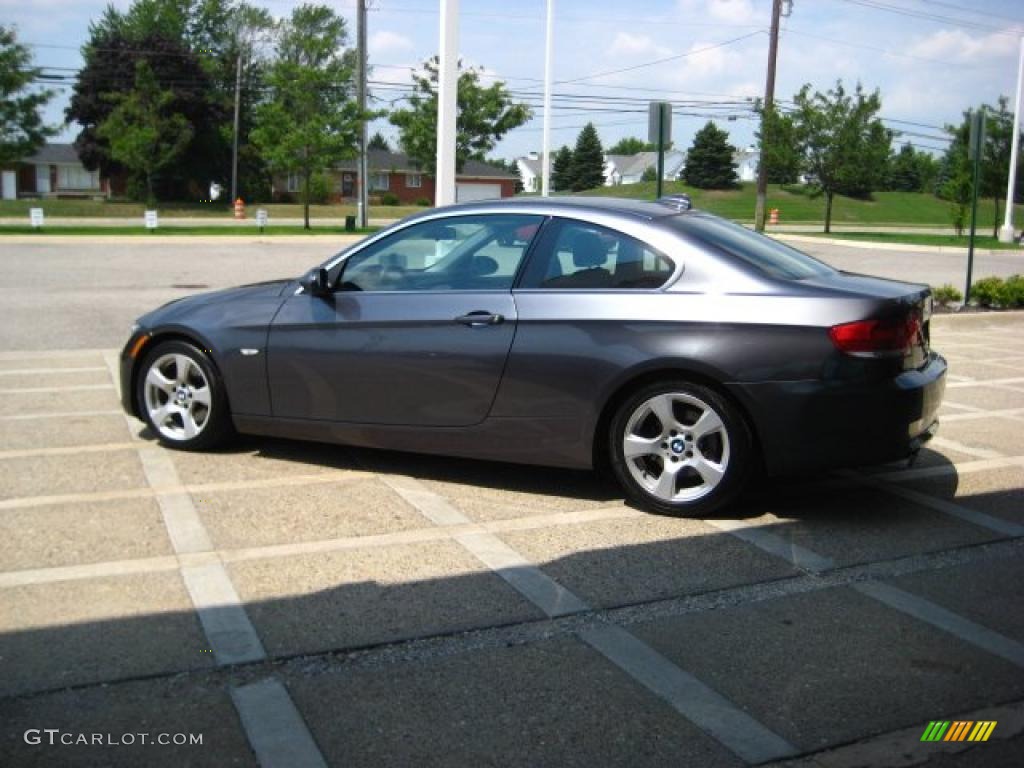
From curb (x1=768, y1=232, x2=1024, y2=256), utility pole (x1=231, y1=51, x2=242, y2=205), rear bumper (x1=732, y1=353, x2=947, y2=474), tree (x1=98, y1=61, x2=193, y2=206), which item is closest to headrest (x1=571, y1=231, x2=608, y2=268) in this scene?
rear bumper (x1=732, y1=353, x2=947, y2=474)

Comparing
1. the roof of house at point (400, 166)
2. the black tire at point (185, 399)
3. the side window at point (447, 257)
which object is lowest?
the black tire at point (185, 399)

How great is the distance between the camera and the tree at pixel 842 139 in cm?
4553

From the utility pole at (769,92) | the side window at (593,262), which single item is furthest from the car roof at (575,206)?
the utility pole at (769,92)

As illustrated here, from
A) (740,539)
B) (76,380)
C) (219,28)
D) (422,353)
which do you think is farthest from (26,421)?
(219,28)

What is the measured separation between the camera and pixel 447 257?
612cm

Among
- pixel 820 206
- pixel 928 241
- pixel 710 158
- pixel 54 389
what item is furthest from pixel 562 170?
pixel 54 389

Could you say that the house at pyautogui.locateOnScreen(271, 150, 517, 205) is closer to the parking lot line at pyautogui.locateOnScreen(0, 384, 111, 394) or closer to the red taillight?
the parking lot line at pyautogui.locateOnScreen(0, 384, 111, 394)

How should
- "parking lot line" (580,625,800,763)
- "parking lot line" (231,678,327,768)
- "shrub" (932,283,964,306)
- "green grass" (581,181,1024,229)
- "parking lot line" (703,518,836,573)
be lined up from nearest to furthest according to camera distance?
"parking lot line" (231,678,327,768) < "parking lot line" (580,625,800,763) < "parking lot line" (703,518,836,573) < "shrub" (932,283,964,306) < "green grass" (581,181,1024,229)

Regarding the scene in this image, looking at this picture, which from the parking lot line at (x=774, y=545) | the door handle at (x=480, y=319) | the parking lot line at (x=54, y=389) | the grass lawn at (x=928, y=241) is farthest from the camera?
the grass lawn at (x=928, y=241)

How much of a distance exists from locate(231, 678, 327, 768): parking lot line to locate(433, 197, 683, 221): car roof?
10.5ft

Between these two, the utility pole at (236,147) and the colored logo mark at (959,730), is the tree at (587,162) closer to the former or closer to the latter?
the utility pole at (236,147)

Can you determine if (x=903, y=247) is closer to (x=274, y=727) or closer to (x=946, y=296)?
(x=946, y=296)

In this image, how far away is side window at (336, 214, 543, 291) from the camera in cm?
592

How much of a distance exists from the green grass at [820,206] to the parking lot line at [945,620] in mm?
54693
